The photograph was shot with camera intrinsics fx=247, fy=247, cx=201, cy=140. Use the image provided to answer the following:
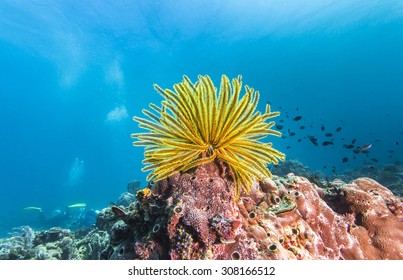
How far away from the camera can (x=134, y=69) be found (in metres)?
66.0

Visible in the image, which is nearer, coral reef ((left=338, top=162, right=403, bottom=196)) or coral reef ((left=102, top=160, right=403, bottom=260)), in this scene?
coral reef ((left=102, top=160, right=403, bottom=260))

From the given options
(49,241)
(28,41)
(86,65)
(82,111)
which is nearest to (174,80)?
(86,65)

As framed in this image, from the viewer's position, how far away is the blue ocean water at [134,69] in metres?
43.2

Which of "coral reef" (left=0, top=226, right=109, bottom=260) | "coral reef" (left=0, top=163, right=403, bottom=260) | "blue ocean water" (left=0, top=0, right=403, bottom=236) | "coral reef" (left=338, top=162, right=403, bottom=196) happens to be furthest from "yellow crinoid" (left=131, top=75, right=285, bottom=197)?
"coral reef" (left=338, top=162, right=403, bottom=196)

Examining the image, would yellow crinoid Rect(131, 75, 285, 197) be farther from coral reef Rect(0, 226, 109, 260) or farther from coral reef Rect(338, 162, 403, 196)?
coral reef Rect(338, 162, 403, 196)

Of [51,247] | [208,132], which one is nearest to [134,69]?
[51,247]

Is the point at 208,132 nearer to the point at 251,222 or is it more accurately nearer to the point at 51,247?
the point at 251,222

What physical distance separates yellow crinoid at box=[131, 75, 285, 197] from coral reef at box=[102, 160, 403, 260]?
223 millimetres

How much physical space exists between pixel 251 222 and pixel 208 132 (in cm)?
130

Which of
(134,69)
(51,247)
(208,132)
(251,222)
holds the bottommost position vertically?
(251,222)

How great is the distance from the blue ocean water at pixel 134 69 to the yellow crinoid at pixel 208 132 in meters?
15.5

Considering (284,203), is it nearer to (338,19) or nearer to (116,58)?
(338,19)

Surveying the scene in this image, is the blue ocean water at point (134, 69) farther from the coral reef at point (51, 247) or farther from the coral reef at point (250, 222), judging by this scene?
the coral reef at point (51, 247)

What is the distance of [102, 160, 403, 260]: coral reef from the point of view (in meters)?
2.69
